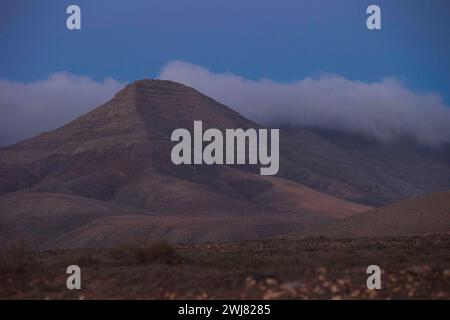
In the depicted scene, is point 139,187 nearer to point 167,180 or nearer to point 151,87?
point 167,180

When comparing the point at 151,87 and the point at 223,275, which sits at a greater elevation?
the point at 151,87

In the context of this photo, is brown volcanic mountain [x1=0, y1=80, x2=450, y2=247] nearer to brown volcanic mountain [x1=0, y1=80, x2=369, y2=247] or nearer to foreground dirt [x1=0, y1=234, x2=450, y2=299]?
brown volcanic mountain [x1=0, y1=80, x2=369, y2=247]

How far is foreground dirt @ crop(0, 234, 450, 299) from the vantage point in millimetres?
18531

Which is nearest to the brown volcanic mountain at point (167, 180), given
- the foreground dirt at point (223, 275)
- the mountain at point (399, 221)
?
the mountain at point (399, 221)

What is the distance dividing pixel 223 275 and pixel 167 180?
86.5m

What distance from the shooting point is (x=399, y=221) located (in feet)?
174

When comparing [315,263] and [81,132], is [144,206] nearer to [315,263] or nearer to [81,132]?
[81,132]

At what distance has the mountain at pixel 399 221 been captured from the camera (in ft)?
166

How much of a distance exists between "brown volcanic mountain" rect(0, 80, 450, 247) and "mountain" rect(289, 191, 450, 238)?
16.5 m

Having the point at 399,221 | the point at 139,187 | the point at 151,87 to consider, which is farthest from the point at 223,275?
the point at 151,87

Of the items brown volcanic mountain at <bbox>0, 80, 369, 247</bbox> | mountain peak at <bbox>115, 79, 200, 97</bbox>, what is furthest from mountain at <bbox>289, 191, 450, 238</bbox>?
mountain peak at <bbox>115, 79, 200, 97</bbox>

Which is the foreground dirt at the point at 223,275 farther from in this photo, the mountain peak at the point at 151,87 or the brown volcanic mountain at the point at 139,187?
the mountain peak at the point at 151,87

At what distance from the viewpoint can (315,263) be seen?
24156 millimetres

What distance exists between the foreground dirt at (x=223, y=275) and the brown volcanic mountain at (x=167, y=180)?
4461 cm
